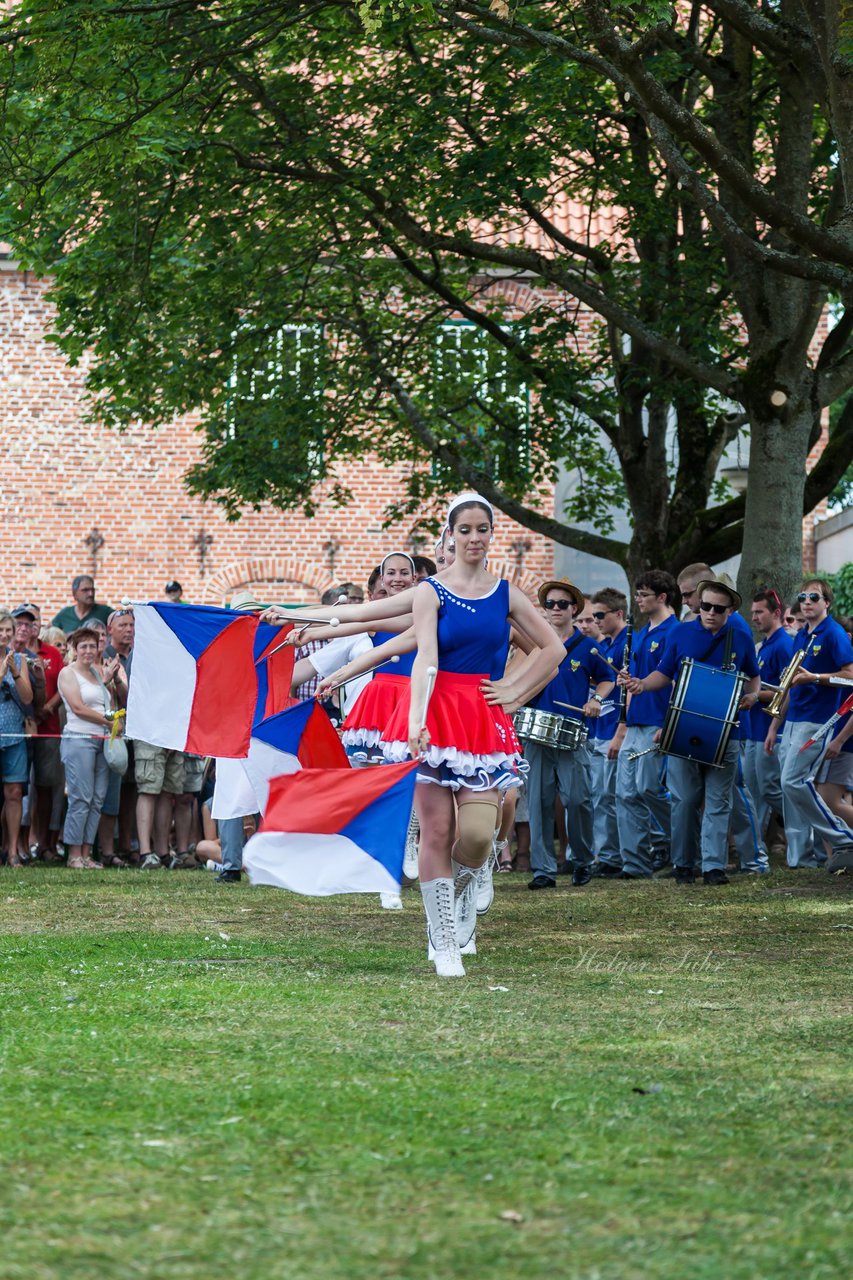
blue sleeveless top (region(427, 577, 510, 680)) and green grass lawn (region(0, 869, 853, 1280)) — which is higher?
blue sleeveless top (region(427, 577, 510, 680))

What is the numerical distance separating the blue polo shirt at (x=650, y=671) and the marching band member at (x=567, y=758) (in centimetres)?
34

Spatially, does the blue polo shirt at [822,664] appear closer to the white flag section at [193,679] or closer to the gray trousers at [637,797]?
the gray trousers at [637,797]

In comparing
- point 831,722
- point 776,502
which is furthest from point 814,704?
point 776,502

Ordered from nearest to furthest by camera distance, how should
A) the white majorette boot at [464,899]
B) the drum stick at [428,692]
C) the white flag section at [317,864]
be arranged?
the white flag section at [317,864]
the drum stick at [428,692]
the white majorette boot at [464,899]

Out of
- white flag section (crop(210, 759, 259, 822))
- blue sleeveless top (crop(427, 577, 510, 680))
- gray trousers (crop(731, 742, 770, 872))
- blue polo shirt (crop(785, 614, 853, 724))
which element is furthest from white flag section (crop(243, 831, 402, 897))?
gray trousers (crop(731, 742, 770, 872))

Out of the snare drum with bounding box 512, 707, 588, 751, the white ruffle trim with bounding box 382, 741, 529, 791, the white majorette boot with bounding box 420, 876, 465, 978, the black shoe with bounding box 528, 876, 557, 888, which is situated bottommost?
the black shoe with bounding box 528, 876, 557, 888

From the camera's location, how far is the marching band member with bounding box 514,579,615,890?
45.4 ft

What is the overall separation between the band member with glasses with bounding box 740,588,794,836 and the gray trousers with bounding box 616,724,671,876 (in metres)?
0.84

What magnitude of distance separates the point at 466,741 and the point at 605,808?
7798 millimetres

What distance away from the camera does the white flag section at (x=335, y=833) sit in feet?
26.6

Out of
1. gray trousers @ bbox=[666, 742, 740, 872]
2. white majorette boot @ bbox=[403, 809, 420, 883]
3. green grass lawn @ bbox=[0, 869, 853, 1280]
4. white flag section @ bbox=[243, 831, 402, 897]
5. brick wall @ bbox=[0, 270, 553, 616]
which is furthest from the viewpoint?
brick wall @ bbox=[0, 270, 553, 616]

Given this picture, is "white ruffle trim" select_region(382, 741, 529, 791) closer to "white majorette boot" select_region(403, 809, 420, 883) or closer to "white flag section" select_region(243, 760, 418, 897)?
"white flag section" select_region(243, 760, 418, 897)

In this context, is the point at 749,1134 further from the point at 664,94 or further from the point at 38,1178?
the point at 664,94

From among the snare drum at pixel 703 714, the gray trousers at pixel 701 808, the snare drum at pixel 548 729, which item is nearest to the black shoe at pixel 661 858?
the gray trousers at pixel 701 808
